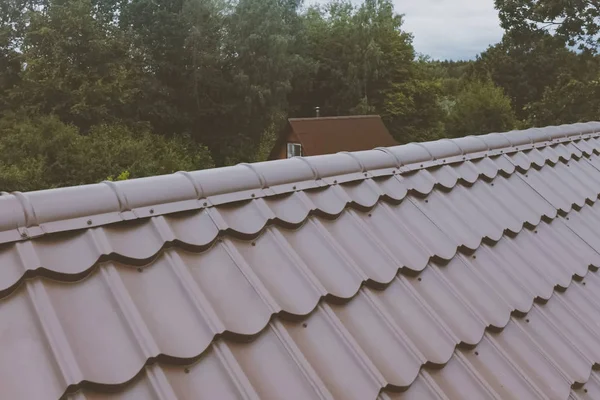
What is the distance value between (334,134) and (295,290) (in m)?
22.4

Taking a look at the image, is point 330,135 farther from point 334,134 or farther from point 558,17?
point 558,17

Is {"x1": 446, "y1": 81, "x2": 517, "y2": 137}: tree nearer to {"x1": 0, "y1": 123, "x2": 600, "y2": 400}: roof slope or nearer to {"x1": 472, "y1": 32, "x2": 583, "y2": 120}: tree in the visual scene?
{"x1": 472, "y1": 32, "x2": 583, "y2": 120}: tree

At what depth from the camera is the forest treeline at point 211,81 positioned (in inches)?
950

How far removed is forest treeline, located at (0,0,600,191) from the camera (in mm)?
24141

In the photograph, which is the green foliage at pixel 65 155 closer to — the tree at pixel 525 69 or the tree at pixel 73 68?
the tree at pixel 73 68

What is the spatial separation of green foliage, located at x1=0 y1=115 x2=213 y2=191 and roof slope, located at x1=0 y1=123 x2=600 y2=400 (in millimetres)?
20901

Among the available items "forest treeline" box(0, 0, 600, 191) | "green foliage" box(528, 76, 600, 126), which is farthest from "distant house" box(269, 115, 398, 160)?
"green foliage" box(528, 76, 600, 126)

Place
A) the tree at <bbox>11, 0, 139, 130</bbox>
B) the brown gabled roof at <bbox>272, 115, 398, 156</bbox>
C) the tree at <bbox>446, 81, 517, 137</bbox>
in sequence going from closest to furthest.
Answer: the brown gabled roof at <bbox>272, 115, 398, 156</bbox>
the tree at <bbox>11, 0, 139, 130</bbox>
the tree at <bbox>446, 81, 517, 137</bbox>

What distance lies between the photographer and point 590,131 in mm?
4109

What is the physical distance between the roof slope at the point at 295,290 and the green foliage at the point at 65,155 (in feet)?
68.6

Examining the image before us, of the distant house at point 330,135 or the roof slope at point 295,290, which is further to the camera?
the distant house at point 330,135

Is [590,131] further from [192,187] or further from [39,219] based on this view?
[39,219]

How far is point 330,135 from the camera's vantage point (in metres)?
23.8

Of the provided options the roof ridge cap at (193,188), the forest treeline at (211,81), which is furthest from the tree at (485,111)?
the roof ridge cap at (193,188)
